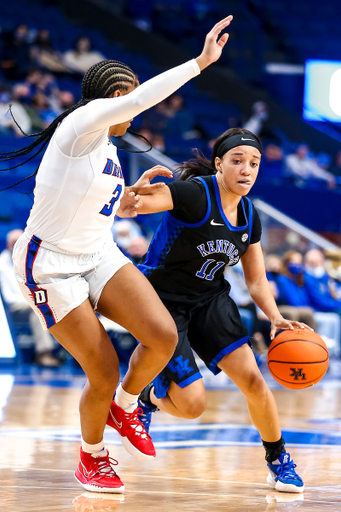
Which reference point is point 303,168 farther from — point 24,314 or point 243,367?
point 243,367

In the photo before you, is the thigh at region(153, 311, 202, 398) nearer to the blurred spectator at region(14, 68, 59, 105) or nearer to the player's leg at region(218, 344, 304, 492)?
the player's leg at region(218, 344, 304, 492)

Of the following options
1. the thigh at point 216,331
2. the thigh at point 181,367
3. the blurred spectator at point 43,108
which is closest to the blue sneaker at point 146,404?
the thigh at point 181,367

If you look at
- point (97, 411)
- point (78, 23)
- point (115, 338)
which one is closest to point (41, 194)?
point (97, 411)

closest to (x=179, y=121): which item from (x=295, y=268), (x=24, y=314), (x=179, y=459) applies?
(x=295, y=268)

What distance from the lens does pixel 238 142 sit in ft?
12.8

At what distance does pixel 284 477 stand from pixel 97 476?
0.95 meters

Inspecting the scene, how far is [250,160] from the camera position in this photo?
3869 mm

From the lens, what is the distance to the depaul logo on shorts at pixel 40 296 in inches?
126

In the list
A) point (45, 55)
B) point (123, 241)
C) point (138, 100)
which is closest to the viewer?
point (138, 100)

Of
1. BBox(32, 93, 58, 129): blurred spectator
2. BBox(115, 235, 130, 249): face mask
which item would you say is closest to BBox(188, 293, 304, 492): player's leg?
BBox(115, 235, 130, 249): face mask

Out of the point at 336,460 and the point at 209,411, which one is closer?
the point at 336,460

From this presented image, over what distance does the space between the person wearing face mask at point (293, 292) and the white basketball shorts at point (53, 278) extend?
6608 millimetres

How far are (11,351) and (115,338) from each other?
129 centimetres

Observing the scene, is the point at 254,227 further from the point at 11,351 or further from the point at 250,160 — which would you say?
the point at 11,351
